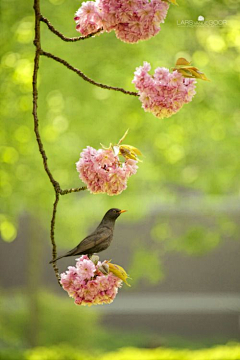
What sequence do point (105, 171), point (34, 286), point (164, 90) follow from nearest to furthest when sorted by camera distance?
point (105, 171) < point (164, 90) < point (34, 286)

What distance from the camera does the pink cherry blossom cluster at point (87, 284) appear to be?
1605 mm

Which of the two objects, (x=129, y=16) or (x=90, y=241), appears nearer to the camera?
(x=90, y=241)

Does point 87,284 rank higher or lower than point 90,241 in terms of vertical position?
lower


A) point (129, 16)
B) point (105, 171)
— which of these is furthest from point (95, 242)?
point (129, 16)

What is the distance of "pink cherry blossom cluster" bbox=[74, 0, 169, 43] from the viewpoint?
1749mm

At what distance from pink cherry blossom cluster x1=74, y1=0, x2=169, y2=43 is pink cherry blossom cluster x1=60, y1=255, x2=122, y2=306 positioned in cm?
65

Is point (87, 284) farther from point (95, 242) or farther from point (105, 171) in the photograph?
point (105, 171)

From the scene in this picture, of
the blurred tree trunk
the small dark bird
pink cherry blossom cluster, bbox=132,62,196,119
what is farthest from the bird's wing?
the blurred tree trunk

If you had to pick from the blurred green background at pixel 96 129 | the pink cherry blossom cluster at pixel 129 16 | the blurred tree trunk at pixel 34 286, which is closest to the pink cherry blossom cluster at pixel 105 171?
the pink cherry blossom cluster at pixel 129 16

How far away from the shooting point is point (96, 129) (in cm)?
664

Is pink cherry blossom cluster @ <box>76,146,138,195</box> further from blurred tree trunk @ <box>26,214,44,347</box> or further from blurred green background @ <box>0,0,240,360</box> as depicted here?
blurred tree trunk @ <box>26,214,44,347</box>

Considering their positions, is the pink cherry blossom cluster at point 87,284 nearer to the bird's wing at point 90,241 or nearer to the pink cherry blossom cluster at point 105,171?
the bird's wing at point 90,241

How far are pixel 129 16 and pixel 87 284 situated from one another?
736 mm

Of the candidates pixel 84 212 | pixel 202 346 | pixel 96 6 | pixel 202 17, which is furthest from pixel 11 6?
pixel 202 346
